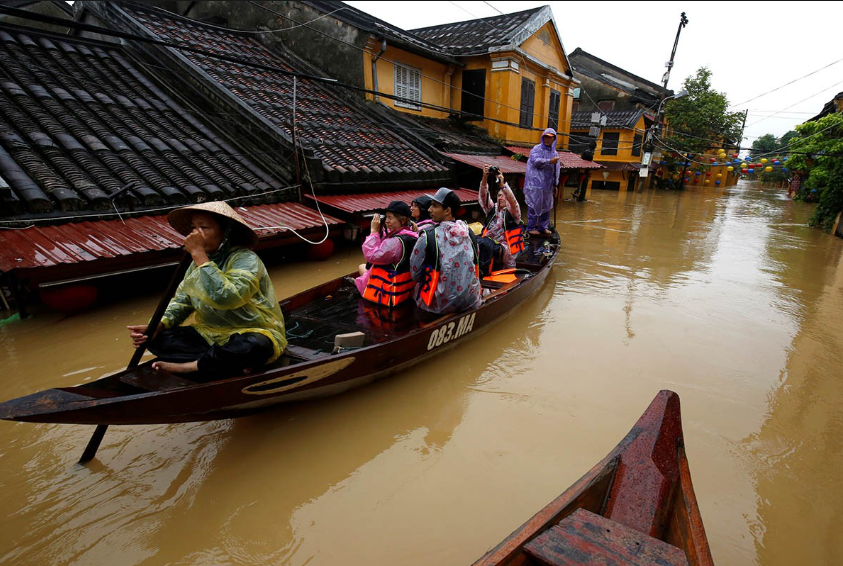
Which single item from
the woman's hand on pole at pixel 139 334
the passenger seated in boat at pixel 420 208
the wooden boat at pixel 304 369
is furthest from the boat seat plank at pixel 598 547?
the passenger seated in boat at pixel 420 208

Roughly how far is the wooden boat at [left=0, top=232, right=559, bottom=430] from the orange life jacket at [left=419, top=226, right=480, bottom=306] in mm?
278

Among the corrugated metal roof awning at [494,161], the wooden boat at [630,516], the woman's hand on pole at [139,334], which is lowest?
the wooden boat at [630,516]

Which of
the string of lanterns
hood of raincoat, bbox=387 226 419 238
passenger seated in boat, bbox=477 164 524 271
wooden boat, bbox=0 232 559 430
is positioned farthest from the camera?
the string of lanterns

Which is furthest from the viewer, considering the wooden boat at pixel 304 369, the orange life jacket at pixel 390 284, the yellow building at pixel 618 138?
the yellow building at pixel 618 138

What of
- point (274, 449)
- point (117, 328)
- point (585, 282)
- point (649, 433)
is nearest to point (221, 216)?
point (274, 449)

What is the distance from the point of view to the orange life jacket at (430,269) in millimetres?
4559

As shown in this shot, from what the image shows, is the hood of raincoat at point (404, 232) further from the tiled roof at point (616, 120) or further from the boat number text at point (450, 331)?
the tiled roof at point (616, 120)

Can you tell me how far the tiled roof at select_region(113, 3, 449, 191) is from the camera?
29.8 ft

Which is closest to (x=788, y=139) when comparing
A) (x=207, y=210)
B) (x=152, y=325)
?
(x=207, y=210)

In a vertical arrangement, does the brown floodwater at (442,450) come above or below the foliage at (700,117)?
below

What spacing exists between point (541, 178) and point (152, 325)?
25.1 ft

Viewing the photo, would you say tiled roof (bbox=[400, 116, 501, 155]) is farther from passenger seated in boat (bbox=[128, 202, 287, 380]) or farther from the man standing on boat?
passenger seated in boat (bbox=[128, 202, 287, 380])

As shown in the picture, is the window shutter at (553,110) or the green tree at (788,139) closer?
the green tree at (788,139)

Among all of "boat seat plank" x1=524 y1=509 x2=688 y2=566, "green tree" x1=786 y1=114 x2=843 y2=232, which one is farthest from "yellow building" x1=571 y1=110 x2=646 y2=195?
"boat seat plank" x1=524 y1=509 x2=688 y2=566
